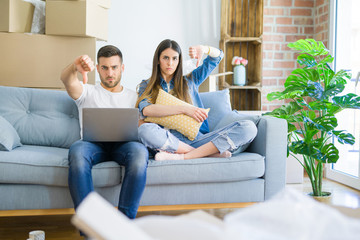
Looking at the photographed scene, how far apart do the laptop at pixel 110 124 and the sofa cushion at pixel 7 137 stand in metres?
0.42

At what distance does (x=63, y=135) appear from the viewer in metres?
2.35

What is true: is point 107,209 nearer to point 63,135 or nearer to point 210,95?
point 63,135

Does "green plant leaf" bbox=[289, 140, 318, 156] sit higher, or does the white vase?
the white vase

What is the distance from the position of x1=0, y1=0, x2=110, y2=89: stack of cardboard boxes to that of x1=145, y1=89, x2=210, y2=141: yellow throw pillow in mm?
805

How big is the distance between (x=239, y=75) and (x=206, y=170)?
1.77 m

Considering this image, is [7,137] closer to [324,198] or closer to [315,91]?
[315,91]

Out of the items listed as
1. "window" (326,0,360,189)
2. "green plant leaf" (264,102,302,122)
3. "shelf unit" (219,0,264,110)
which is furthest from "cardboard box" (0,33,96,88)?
"window" (326,0,360,189)

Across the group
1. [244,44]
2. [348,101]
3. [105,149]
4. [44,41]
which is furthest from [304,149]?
[44,41]

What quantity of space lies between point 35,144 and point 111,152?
0.61 meters

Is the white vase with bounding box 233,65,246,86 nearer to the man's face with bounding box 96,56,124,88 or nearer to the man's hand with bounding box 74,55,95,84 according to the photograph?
the man's face with bounding box 96,56,124,88

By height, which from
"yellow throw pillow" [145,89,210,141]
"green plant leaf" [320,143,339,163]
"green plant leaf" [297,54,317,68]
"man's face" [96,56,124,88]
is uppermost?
"green plant leaf" [297,54,317,68]

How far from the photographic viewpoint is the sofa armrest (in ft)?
6.83

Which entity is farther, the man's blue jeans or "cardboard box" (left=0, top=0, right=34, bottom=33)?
"cardboard box" (left=0, top=0, right=34, bottom=33)

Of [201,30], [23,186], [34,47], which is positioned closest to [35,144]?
[23,186]
